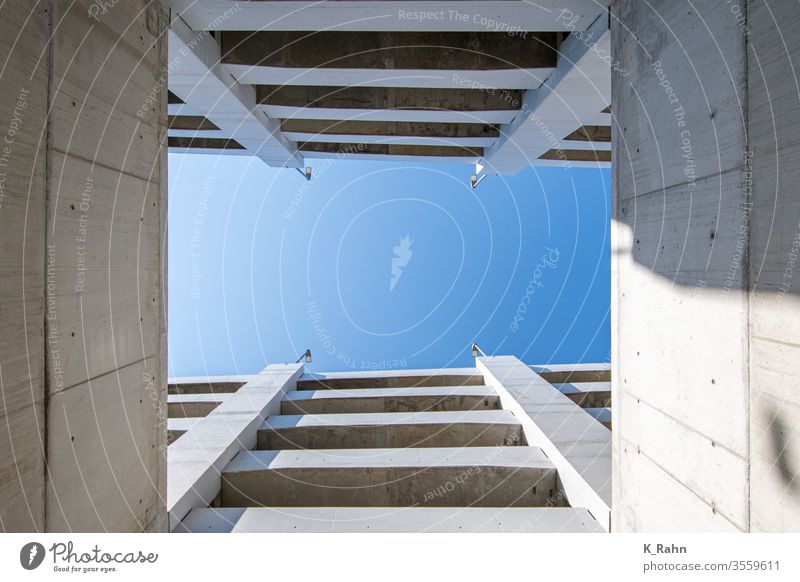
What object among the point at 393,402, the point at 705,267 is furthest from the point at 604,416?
the point at 705,267

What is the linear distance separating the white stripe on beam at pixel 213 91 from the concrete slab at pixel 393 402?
5684 millimetres

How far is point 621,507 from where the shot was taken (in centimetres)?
509

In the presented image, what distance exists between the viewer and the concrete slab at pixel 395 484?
7109 millimetres

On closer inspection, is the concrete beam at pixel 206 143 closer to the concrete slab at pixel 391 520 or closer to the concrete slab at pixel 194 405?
the concrete slab at pixel 194 405

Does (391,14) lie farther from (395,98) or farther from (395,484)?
(395,484)

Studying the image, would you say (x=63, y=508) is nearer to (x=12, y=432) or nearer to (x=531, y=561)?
(x=12, y=432)

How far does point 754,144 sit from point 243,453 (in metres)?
7.76

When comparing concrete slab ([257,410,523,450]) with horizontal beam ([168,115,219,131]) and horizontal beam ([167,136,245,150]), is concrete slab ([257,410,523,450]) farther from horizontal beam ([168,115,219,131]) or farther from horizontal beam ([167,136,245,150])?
horizontal beam ([167,136,245,150])

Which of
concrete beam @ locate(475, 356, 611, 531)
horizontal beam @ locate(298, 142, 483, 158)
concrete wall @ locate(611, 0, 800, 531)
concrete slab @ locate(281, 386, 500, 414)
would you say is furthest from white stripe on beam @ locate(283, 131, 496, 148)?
concrete slab @ locate(281, 386, 500, 414)

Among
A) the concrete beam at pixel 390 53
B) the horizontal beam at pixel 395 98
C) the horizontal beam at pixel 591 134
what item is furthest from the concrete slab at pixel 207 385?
the horizontal beam at pixel 591 134

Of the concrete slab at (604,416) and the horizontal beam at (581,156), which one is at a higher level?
the horizontal beam at (581,156)

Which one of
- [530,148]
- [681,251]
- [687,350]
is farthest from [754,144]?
[530,148]

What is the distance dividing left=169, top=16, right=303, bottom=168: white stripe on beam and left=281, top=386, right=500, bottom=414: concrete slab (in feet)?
18.6

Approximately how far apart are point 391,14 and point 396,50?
52.5 inches
